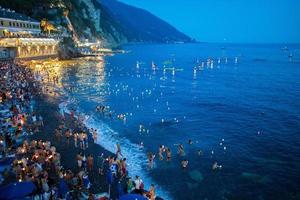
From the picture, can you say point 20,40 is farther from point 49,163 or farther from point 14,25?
point 49,163

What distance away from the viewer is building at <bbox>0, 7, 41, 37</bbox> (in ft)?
308

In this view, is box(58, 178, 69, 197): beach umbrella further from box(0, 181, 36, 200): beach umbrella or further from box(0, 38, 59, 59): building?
box(0, 38, 59, 59): building

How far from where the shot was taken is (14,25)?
102m

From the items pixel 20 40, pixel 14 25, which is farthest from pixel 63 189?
pixel 14 25

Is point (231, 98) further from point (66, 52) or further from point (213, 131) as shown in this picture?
point (66, 52)

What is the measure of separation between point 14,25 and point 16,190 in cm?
9763

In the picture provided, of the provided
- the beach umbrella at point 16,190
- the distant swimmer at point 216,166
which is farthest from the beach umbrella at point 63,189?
the distant swimmer at point 216,166

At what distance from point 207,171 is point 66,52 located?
11118cm

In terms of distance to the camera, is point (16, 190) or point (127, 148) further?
point (127, 148)

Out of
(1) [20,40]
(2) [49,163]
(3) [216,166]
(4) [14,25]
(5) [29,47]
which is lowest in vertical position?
(3) [216,166]

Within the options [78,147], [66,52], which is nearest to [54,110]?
[78,147]

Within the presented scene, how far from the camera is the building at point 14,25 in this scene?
93819 mm

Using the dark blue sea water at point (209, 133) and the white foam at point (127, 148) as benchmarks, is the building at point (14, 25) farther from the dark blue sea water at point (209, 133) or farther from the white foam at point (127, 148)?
the white foam at point (127, 148)

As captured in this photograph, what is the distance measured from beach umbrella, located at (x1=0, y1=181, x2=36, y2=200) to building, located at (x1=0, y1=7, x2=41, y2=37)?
85955 millimetres
